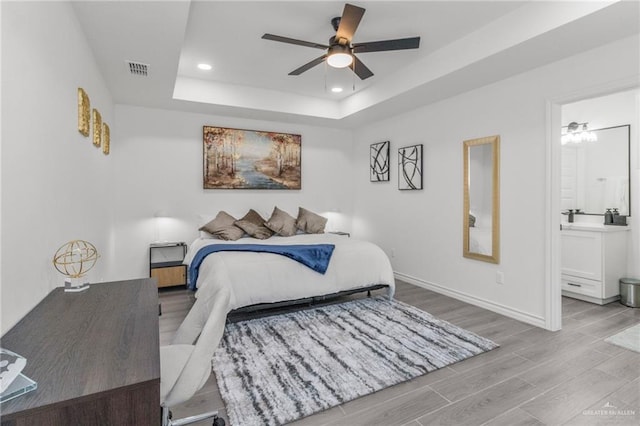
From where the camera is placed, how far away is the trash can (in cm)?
368

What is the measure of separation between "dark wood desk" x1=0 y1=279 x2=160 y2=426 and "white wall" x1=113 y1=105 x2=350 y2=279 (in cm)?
325

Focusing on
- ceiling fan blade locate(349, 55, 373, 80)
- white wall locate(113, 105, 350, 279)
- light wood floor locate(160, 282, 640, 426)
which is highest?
ceiling fan blade locate(349, 55, 373, 80)

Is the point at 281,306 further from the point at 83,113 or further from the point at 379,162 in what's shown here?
the point at 379,162

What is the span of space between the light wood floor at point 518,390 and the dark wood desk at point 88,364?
887 millimetres

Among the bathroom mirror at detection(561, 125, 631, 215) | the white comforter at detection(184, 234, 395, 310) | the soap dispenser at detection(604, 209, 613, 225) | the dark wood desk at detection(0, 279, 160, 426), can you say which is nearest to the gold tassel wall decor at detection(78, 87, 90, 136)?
the dark wood desk at detection(0, 279, 160, 426)

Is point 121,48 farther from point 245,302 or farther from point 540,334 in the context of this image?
point 540,334

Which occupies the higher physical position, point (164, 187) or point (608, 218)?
point (164, 187)

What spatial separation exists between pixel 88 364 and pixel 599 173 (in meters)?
5.61

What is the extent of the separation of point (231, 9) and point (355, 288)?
2954 millimetres

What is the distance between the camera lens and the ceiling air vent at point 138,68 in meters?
3.14

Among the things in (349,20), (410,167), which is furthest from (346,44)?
(410,167)

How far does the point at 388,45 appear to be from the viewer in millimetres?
2746

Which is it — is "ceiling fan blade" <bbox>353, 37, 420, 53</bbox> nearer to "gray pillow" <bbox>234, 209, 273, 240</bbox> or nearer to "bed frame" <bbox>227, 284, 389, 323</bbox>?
"bed frame" <bbox>227, 284, 389, 323</bbox>

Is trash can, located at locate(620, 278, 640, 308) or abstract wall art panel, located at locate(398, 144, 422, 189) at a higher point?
abstract wall art panel, located at locate(398, 144, 422, 189)
